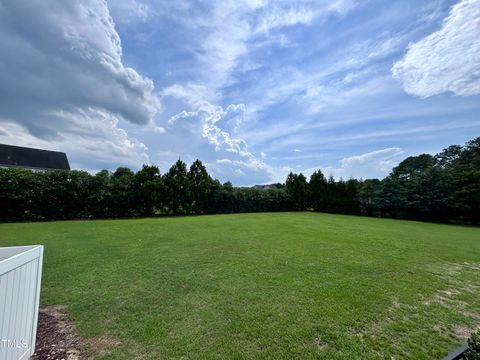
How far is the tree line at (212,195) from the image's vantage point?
1204cm

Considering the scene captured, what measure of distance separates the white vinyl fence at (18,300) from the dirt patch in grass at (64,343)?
0.16 metres

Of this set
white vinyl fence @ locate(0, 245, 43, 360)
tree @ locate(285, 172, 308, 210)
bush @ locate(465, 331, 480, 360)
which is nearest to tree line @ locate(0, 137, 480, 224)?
tree @ locate(285, 172, 308, 210)

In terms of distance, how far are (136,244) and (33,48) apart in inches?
293

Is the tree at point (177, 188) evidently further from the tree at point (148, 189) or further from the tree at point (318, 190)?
the tree at point (318, 190)

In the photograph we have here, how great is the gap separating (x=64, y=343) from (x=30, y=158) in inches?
1381

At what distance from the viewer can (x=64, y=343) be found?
226 cm

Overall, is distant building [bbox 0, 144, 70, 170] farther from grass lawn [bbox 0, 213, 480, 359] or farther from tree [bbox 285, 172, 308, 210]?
tree [bbox 285, 172, 308, 210]

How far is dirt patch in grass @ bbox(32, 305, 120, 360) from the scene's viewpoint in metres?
2.09

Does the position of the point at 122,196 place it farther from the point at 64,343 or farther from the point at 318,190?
the point at 318,190

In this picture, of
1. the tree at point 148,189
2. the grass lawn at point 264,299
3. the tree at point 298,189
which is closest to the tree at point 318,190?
the tree at point 298,189

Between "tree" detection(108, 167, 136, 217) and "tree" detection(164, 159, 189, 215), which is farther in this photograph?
"tree" detection(164, 159, 189, 215)

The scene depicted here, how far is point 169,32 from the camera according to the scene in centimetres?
769

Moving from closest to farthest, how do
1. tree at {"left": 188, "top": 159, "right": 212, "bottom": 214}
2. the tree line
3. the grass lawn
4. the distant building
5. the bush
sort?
the bush, the grass lawn, the tree line, tree at {"left": 188, "top": 159, "right": 212, "bottom": 214}, the distant building

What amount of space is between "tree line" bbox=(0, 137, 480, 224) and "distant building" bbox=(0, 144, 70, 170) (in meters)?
18.3
